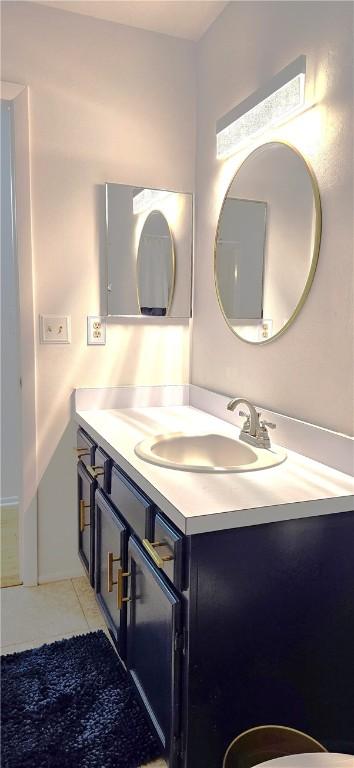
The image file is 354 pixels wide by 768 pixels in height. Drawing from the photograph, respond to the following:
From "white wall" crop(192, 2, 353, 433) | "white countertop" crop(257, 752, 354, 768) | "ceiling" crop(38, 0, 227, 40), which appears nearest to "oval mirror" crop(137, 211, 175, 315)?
"white wall" crop(192, 2, 353, 433)

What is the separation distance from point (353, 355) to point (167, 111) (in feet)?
4.87

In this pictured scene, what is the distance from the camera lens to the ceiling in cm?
191

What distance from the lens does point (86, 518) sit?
6.45 ft

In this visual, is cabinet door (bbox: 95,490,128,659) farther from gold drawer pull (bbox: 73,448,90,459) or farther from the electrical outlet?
the electrical outlet

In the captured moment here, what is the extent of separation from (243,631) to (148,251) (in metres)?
1.57

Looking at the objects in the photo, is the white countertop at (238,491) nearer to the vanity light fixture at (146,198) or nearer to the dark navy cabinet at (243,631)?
the dark navy cabinet at (243,631)

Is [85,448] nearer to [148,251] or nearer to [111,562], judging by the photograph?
[111,562]

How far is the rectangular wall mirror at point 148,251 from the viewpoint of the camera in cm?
213

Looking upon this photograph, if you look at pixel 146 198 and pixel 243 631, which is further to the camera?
pixel 146 198

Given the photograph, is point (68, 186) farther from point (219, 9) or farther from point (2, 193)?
point (2, 193)

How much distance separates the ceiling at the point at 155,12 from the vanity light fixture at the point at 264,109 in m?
0.42

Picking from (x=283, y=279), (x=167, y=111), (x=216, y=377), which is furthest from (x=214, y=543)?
(x=167, y=111)

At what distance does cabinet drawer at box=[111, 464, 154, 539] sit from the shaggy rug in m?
0.49

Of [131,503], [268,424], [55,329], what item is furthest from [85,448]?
[268,424]
